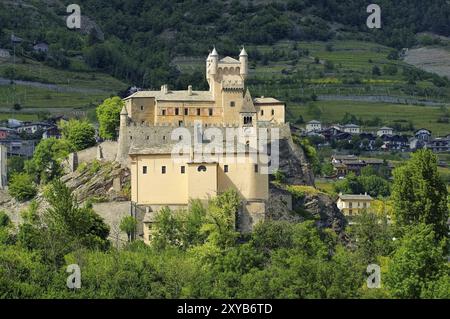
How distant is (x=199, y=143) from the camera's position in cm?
8481

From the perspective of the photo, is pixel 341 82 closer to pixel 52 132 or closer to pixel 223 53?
pixel 223 53

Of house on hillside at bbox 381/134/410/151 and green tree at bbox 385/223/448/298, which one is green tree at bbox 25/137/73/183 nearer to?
green tree at bbox 385/223/448/298

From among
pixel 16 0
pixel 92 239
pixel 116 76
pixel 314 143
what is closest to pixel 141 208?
pixel 92 239

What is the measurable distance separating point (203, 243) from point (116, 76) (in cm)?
8591

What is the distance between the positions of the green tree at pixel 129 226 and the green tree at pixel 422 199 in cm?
1271

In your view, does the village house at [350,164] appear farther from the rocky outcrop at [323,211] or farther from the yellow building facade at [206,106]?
the rocky outcrop at [323,211]

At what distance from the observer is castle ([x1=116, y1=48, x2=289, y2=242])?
83.0 meters

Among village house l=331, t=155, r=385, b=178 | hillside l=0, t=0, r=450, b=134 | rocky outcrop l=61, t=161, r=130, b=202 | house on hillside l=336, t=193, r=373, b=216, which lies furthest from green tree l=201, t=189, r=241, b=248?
hillside l=0, t=0, r=450, b=134

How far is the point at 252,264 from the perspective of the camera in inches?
3098

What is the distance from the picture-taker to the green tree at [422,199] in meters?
83.1

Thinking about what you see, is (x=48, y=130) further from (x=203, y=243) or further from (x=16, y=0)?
(x=16, y=0)

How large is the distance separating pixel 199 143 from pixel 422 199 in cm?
1121

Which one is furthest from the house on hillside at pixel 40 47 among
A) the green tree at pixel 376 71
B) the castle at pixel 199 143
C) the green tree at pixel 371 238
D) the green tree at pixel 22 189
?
the green tree at pixel 371 238

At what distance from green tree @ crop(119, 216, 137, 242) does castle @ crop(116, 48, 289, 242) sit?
600 mm
